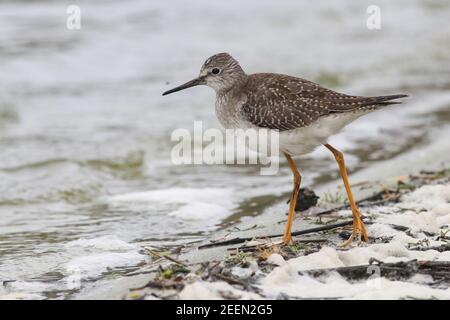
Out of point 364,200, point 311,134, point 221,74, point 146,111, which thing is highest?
point 221,74

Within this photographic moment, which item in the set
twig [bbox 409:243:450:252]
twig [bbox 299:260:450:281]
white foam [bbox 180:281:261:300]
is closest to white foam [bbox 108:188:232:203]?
twig [bbox 409:243:450:252]

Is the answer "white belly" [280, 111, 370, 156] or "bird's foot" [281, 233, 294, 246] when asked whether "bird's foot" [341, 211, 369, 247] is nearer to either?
"bird's foot" [281, 233, 294, 246]

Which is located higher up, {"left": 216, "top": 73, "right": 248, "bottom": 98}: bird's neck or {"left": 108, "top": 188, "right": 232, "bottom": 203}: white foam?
{"left": 216, "top": 73, "right": 248, "bottom": 98}: bird's neck

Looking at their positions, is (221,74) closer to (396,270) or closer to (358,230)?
(358,230)

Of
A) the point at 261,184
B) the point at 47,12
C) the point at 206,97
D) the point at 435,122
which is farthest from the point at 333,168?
the point at 47,12

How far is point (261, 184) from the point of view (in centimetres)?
921

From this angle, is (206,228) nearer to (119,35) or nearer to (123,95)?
(123,95)

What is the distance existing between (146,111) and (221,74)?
616 cm

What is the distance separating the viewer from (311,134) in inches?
242

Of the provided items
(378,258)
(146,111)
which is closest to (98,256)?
(378,258)

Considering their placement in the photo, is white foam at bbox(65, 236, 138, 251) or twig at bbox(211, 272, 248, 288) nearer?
twig at bbox(211, 272, 248, 288)

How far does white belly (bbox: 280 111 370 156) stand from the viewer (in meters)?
6.12

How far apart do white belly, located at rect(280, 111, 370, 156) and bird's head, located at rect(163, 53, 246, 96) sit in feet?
3.24
